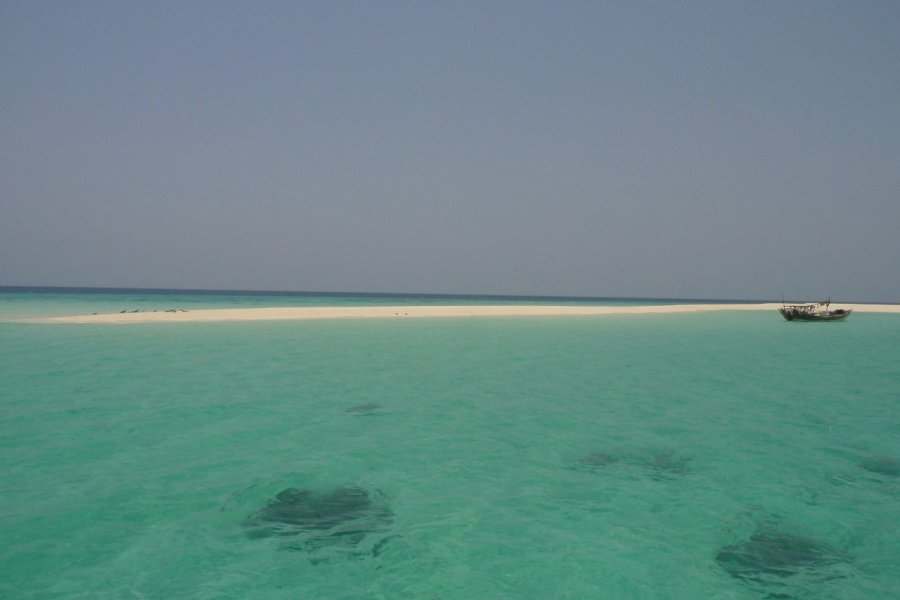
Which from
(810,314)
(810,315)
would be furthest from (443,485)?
(810,314)

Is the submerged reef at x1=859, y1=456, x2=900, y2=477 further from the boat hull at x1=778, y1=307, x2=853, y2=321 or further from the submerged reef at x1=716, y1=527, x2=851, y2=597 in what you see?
the boat hull at x1=778, y1=307, x2=853, y2=321

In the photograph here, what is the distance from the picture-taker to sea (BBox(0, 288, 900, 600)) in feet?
18.0

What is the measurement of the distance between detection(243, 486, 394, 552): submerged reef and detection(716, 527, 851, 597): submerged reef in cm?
406

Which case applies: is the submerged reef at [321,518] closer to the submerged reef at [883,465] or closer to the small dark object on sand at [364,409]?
the small dark object on sand at [364,409]

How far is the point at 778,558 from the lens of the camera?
19.7 ft

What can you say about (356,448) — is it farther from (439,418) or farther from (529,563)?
(529,563)

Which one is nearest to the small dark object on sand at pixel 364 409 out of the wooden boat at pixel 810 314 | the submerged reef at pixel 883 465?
the submerged reef at pixel 883 465

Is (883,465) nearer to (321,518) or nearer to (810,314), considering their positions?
(321,518)

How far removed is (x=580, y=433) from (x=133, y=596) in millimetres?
8198

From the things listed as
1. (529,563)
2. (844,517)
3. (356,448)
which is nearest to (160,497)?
(356,448)

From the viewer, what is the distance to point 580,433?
10844 millimetres

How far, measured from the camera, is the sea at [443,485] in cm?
550

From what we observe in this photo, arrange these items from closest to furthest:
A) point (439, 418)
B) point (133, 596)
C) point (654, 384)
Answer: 1. point (133, 596)
2. point (439, 418)
3. point (654, 384)

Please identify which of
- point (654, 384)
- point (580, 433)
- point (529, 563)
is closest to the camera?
point (529, 563)
